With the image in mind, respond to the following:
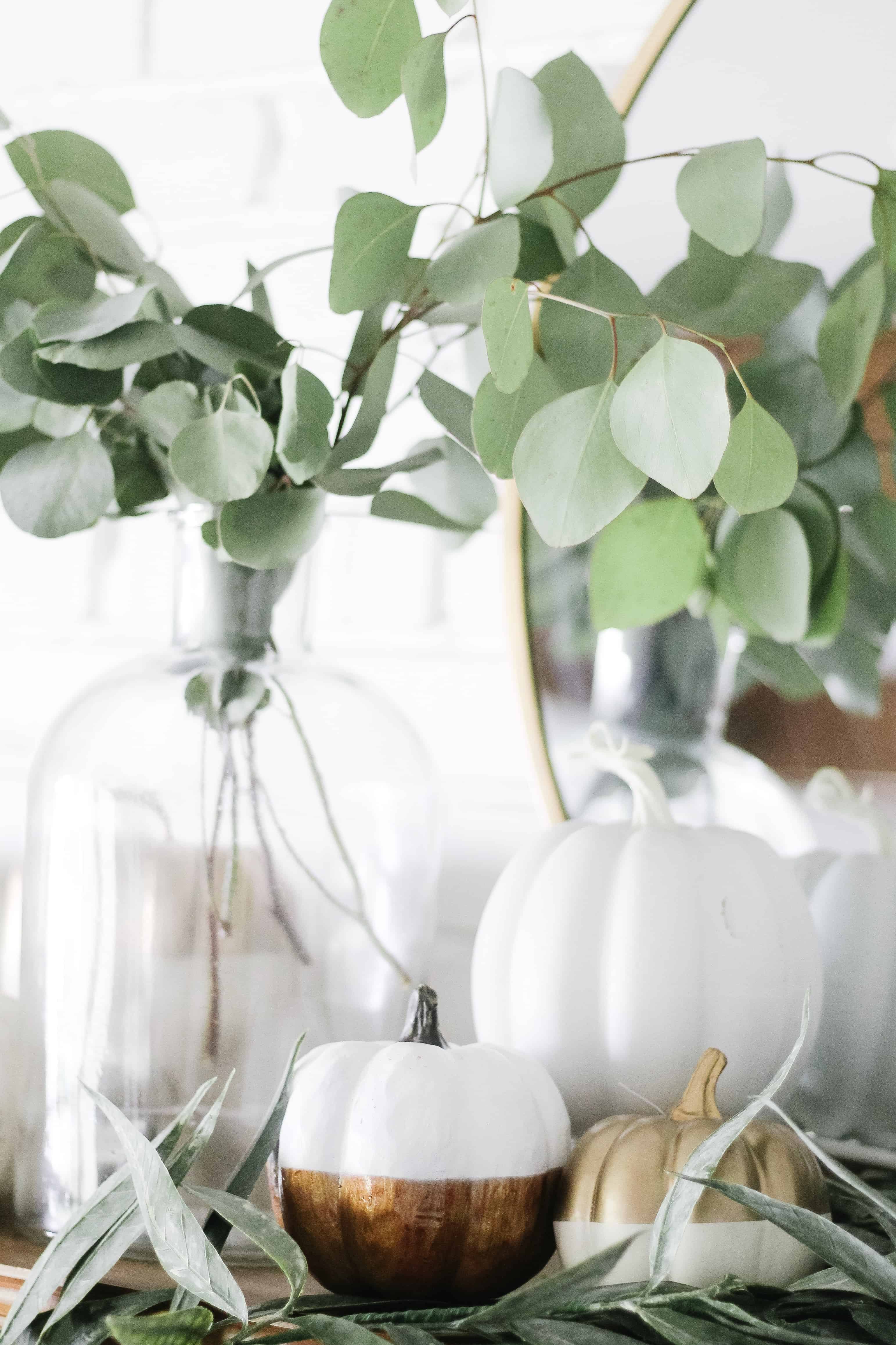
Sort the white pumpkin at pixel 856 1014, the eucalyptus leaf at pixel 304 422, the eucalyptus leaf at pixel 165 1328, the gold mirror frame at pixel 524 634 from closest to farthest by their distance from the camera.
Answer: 1. the eucalyptus leaf at pixel 165 1328
2. the eucalyptus leaf at pixel 304 422
3. the white pumpkin at pixel 856 1014
4. the gold mirror frame at pixel 524 634

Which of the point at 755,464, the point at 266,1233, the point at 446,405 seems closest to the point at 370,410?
the point at 446,405

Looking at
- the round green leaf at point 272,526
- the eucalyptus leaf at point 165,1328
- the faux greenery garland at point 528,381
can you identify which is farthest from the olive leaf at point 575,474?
the eucalyptus leaf at point 165,1328

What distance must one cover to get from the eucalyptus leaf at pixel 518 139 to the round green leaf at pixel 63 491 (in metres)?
0.16

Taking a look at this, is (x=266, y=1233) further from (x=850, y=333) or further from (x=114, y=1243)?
(x=850, y=333)

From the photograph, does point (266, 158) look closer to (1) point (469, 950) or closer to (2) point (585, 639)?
(2) point (585, 639)

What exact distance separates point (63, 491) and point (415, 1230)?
265 millimetres

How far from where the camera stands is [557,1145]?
35cm

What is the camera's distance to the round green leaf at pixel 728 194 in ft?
1.12

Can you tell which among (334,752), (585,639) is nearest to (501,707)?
(585,639)

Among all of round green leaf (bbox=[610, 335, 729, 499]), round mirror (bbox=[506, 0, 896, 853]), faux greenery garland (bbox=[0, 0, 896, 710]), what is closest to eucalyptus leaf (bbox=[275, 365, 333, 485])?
faux greenery garland (bbox=[0, 0, 896, 710])

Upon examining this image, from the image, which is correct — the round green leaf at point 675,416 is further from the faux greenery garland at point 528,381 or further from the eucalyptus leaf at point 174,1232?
the eucalyptus leaf at point 174,1232

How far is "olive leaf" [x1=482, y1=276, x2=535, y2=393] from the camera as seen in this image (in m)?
0.31

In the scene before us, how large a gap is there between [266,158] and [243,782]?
455mm

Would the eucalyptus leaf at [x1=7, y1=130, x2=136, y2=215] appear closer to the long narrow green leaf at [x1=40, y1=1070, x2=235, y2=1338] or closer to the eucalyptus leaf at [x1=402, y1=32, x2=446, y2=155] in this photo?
the eucalyptus leaf at [x1=402, y1=32, x2=446, y2=155]
